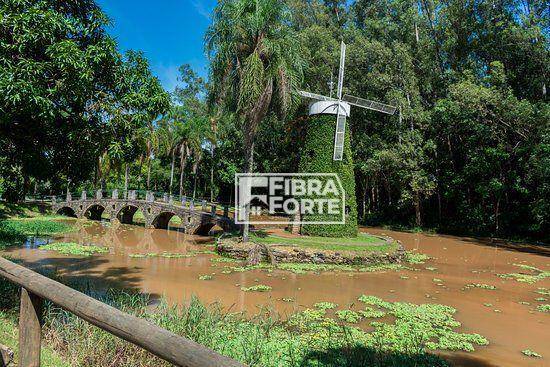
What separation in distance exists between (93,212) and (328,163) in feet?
79.2

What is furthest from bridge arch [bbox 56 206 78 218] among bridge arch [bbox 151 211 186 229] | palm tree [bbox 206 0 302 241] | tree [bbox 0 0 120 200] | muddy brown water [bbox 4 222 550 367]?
tree [bbox 0 0 120 200]

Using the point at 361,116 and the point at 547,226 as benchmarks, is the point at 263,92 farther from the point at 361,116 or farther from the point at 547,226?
the point at 547,226

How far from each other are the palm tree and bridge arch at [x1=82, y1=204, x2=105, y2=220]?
68.1ft

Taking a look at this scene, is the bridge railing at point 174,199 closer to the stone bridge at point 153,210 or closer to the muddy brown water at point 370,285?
the stone bridge at point 153,210

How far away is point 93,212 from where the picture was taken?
3388 cm

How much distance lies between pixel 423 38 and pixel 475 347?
1110 inches

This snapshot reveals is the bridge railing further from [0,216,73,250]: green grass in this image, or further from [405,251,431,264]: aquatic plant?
[405,251,431,264]: aquatic plant

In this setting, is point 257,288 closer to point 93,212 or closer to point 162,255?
point 162,255

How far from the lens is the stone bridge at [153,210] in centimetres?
2356

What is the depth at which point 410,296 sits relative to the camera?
11.3 m

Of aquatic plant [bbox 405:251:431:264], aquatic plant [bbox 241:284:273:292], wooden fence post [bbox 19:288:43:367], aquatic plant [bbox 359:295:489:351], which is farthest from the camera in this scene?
aquatic plant [bbox 405:251:431:264]

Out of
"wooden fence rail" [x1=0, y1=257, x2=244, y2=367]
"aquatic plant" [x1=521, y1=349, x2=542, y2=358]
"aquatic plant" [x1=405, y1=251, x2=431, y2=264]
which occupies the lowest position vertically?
"aquatic plant" [x1=521, y1=349, x2=542, y2=358]

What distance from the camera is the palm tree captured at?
16047 millimetres

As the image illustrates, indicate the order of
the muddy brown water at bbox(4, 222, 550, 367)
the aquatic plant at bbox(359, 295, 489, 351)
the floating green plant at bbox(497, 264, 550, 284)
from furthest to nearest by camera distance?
the floating green plant at bbox(497, 264, 550, 284) < the muddy brown water at bbox(4, 222, 550, 367) < the aquatic plant at bbox(359, 295, 489, 351)
